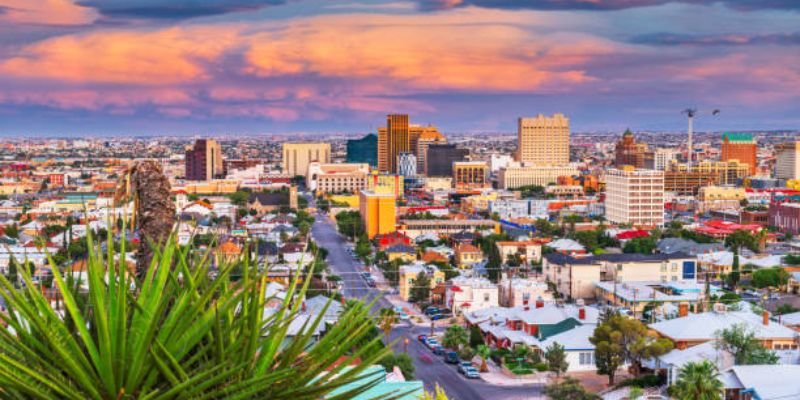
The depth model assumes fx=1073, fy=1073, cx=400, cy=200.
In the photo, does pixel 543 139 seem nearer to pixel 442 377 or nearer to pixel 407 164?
pixel 407 164

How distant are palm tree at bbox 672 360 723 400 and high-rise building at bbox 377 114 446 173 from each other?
87.3 m

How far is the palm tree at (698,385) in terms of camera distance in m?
12.9

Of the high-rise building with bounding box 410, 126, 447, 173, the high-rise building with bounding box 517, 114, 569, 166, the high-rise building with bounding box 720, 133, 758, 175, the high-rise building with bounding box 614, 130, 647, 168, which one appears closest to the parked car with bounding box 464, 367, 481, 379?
the high-rise building with bounding box 614, 130, 647, 168

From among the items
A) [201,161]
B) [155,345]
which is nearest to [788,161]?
[201,161]

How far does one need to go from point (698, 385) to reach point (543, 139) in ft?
296

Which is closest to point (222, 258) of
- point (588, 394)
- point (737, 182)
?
point (588, 394)

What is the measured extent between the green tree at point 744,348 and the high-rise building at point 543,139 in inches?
3358

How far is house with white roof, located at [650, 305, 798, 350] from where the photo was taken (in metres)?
17.2

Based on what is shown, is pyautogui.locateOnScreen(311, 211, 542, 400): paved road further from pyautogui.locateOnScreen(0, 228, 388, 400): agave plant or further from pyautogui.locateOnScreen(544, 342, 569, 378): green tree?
pyautogui.locateOnScreen(0, 228, 388, 400): agave plant

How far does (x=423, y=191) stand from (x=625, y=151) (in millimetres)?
23988

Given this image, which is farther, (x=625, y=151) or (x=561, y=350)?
(x=625, y=151)

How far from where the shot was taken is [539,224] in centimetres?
4459

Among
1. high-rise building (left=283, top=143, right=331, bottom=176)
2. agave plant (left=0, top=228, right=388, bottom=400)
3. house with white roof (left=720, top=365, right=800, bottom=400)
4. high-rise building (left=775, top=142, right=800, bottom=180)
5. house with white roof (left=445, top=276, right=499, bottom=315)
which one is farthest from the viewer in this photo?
high-rise building (left=283, top=143, right=331, bottom=176)

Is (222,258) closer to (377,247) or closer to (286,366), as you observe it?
(286,366)
